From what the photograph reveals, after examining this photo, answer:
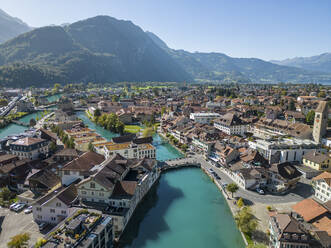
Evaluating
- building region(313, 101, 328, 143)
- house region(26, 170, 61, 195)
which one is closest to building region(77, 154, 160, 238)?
house region(26, 170, 61, 195)

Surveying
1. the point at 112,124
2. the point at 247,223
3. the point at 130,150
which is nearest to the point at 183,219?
the point at 247,223

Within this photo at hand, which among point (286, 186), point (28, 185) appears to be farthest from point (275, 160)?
point (28, 185)

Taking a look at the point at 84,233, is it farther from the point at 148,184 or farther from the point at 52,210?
the point at 148,184

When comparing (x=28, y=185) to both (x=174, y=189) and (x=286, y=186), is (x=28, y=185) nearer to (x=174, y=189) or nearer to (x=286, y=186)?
(x=174, y=189)

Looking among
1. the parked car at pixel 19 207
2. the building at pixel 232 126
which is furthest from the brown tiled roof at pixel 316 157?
the parked car at pixel 19 207

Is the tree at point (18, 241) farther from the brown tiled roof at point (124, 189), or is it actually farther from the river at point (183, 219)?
the brown tiled roof at point (124, 189)

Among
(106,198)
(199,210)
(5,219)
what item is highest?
(106,198)
